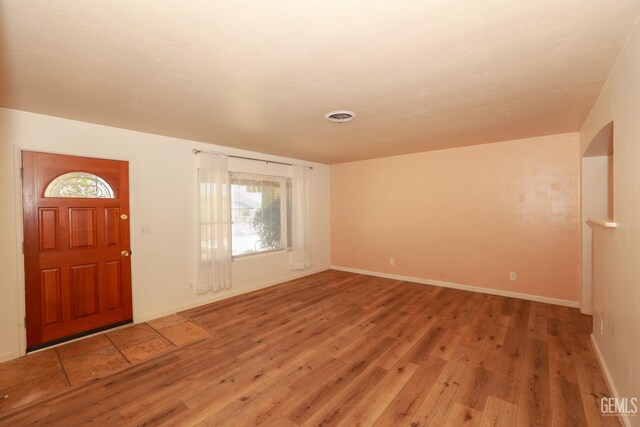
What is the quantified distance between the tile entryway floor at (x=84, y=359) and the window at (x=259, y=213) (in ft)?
5.25

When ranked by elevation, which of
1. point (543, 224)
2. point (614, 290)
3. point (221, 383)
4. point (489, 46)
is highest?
point (489, 46)

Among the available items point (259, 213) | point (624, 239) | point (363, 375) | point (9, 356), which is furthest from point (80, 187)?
point (624, 239)

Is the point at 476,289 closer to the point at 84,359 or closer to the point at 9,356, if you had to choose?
the point at 84,359

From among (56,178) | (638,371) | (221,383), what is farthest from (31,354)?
(638,371)

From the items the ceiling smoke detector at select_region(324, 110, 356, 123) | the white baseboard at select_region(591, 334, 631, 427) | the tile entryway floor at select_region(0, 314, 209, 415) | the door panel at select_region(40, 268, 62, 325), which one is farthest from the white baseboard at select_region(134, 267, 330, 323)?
the white baseboard at select_region(591, 334, 631, 427)

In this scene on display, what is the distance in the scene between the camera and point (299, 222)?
18.2 feet

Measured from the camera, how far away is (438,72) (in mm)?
2070

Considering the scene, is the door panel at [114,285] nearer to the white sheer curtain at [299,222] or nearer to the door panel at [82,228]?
the door panel at [82,228]

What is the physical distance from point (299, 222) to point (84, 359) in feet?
11.9

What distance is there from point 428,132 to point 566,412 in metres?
3.03

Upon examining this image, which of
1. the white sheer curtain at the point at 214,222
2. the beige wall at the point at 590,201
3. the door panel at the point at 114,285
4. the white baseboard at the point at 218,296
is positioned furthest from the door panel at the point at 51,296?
the beige wall at the point at 590,201

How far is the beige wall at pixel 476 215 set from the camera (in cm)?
391

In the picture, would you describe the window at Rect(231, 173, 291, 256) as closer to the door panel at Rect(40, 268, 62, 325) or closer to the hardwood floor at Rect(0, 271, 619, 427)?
the hardwood floor at Rect(0, 271, 619, 427)

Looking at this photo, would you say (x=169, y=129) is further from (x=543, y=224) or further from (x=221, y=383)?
(x=543, y=224)
